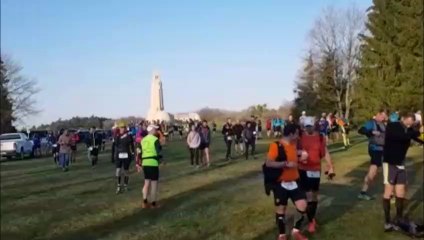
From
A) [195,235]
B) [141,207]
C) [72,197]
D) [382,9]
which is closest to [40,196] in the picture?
[72,197]

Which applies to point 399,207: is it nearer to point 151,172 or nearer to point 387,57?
point 151,172

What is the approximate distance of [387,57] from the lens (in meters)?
16.7

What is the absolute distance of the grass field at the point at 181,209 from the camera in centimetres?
1099

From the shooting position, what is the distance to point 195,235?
10664 millimetres

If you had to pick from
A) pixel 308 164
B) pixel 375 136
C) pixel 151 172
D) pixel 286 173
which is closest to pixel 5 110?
pixel 286 173

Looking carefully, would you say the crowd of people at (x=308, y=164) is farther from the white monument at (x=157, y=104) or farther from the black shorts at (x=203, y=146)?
the white monument at (x=157, y=104)

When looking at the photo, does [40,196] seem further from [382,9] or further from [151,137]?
[382,9]

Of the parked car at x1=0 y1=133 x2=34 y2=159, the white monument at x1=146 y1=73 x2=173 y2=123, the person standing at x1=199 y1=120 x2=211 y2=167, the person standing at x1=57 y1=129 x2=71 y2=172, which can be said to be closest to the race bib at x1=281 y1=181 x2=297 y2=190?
the parked car at x1=0 y1=133 x2=34 y2=159

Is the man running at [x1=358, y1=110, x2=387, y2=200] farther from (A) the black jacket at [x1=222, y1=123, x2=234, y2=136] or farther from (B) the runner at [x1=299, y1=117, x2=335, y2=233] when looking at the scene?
(A) the black jacket at [x1=222, y1=123, x2=234, y2=136]

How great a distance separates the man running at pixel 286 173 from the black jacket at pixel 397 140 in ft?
6.35

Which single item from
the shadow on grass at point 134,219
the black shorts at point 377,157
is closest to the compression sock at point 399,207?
the black shorts at point 377,157

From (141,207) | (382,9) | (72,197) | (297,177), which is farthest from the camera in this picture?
(382,9)

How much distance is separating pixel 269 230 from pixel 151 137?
404 centimetres

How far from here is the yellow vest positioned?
13875 mm
